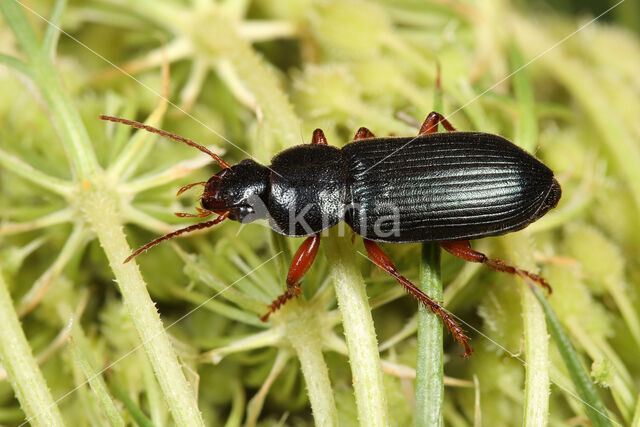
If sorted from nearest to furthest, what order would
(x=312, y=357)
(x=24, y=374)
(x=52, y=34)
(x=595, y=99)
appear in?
1. (x=24, y=374)
2. (x=312, y=357)
3. (x=52, y=34)
4. (x=595, y=99)

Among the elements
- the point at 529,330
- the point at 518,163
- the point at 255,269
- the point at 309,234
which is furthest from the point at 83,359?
the point at 518,163

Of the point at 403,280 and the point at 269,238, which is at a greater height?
the point at 269,238

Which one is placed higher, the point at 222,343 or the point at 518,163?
the point at 518,163

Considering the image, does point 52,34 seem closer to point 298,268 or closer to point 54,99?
point 54,99

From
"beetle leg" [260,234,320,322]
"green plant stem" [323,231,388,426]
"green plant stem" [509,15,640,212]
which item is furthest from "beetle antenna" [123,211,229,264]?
"green plant stem" [509,15,640,212]

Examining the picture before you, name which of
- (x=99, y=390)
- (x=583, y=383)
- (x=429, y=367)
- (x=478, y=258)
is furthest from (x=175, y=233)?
(x=583, y=383)

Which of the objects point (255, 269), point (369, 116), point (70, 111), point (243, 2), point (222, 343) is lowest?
point (222, 343)

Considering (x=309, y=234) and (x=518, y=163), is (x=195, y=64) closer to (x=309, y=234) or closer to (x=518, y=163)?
(x=309, y=234)
